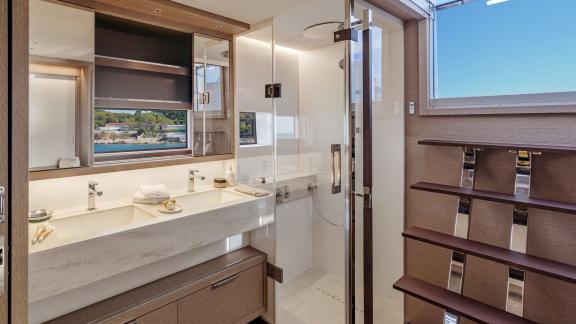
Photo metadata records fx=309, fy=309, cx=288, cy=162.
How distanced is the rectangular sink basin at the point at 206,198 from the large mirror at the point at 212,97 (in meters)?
0.34

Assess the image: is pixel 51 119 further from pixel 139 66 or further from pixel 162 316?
pixel 162 316

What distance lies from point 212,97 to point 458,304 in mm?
2238

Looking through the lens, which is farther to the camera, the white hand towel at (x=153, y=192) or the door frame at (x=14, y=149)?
the white hand towel at (x=153, y=192)

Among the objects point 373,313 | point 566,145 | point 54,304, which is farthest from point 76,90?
point 566,145

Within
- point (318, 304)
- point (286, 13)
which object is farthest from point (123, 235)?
point (286, 13)

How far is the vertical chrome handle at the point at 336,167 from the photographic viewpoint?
7.30 feet

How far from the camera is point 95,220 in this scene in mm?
1909

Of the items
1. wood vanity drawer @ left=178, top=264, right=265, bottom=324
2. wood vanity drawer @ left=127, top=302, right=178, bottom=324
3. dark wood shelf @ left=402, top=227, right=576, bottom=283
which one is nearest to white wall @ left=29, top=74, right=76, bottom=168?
wood vanity drawer @ left=127, top=302, right=178, bottom=324

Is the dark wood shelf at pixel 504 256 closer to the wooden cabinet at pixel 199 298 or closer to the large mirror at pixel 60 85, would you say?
the wooden cabinet at pixel 199 298

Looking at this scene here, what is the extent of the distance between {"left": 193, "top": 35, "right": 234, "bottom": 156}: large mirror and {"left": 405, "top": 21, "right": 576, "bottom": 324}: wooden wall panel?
1.45 m

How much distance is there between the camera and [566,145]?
A: 1665mm

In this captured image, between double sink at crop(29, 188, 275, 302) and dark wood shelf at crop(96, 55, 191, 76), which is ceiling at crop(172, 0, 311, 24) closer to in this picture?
dark wood shelf at crop(96, 55, 191, 76)

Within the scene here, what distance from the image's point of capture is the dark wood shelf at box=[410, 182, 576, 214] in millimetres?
1524

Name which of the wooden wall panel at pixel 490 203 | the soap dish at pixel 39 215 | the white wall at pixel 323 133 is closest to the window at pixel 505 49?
the wooden wall panel at pixel 490 203
